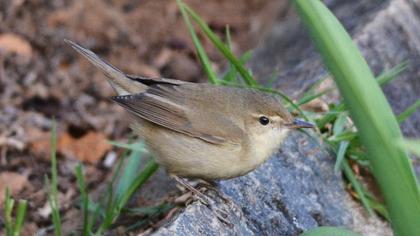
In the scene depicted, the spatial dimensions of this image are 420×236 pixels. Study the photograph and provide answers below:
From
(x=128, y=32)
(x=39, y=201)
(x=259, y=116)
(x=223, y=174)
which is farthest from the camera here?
(x=128, y=32)

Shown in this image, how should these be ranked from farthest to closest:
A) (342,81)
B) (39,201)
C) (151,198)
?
1. (39,201)
2. (151,198)
3. (342,81)

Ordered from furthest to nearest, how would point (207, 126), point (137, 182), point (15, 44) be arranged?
point (15, 44)
point (137, 182)
point (207, 126)

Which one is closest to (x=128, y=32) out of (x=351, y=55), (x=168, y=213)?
(x=168, y=213)

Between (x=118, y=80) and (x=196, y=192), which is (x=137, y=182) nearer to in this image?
(x=118, y=80)

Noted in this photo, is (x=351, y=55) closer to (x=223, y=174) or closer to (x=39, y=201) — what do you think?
(x=223, y=174)

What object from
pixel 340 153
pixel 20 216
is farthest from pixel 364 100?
pixel 340 153

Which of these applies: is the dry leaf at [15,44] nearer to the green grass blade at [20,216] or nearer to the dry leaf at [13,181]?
the dry leaf at [13,181]

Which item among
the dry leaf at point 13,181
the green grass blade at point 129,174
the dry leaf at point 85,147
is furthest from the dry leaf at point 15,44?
the green grass blade at point 129,174
